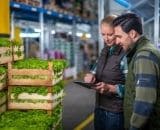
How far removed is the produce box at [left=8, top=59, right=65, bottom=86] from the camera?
523 centimetres

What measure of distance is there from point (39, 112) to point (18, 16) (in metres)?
10.1

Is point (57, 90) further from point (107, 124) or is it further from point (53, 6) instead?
point (53, 6)

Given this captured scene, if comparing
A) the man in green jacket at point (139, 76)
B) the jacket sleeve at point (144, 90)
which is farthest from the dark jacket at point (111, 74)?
the jacket sleeve at point (144, 90)

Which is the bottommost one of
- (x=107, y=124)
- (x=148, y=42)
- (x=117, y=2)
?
(x=107, y=124)

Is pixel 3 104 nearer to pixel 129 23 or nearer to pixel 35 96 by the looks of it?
pixel 35 96

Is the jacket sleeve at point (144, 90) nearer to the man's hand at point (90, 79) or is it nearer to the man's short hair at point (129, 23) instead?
the man's short hair at point (129, 23)

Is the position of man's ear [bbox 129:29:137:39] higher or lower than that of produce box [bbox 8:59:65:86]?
higher

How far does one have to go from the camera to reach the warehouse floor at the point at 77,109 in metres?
8.66

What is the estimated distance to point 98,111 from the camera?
4887 millimetres

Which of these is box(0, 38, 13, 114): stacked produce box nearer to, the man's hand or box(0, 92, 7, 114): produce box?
box(0, 92, 7, 114): produce box

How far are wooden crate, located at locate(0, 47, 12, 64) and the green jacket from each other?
76.1 inches

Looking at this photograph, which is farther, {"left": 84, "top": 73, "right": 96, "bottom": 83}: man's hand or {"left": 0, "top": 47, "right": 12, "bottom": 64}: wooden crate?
{"left": 0, "top": 47, "right": 12, "bottom": 64}: wooden crate

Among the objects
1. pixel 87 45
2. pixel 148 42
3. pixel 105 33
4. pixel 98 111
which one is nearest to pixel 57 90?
pixel 98 111

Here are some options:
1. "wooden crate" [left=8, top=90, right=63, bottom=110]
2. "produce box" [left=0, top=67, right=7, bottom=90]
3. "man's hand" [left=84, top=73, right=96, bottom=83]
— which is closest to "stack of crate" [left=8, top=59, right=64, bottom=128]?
"wooden crate" [left=8, top=90, right=63, bottom=110]
